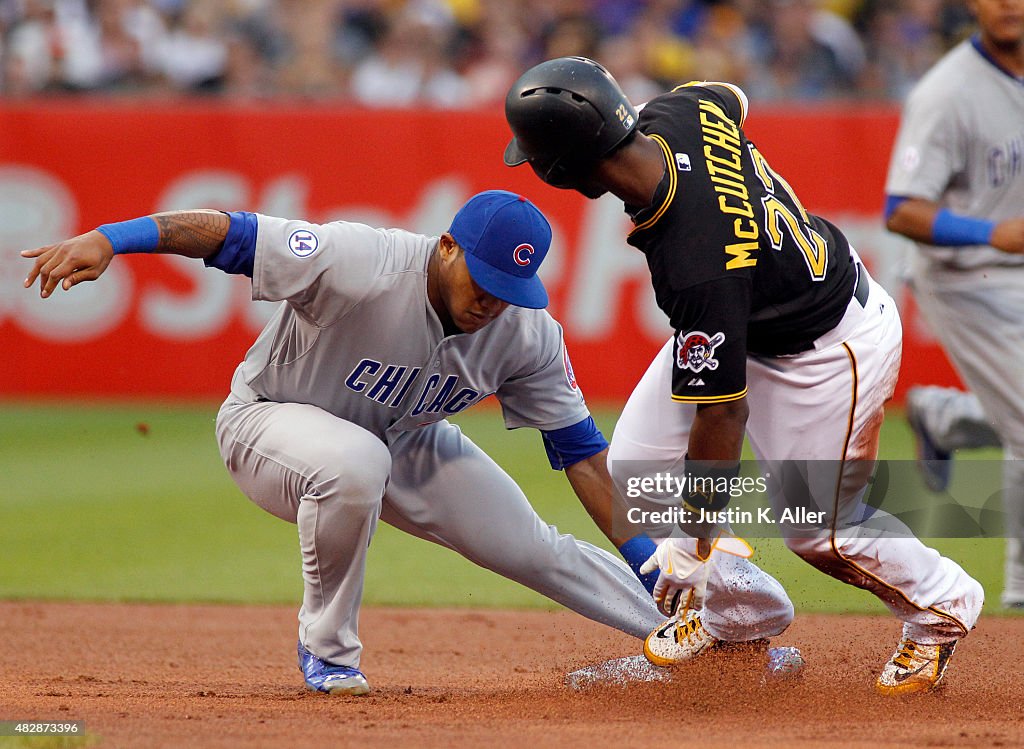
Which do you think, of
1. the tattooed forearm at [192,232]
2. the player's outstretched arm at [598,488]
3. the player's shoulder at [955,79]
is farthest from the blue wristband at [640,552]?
the player's shoulder at [955,79]

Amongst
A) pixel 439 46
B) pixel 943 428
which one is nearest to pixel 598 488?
pixel 943 428

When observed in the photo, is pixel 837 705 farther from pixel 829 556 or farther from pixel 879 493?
pixel 879 493

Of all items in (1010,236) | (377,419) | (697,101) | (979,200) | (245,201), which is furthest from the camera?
(245,201)

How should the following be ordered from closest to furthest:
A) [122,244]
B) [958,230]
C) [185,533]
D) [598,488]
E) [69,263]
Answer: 1. [69,263]
2. [122,244]
3. [598,488]
4. [958,230]
5. [185,533]

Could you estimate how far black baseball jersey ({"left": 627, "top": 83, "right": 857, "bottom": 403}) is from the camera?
13.2 ft

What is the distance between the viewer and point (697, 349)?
4.05 m

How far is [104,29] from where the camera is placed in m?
12.6

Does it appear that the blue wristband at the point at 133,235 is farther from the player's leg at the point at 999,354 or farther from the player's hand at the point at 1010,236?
the player's leg at the point at 999,354

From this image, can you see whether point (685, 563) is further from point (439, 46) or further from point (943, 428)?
point (439, 46)

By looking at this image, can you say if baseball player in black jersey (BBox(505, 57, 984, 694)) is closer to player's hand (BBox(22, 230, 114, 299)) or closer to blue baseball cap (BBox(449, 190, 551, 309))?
blue baseball cap (BBox(449, 190, 551, 309))

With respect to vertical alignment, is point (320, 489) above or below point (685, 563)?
above

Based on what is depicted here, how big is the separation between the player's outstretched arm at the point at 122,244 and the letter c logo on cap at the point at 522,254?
2.98 ft

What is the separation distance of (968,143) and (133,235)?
368 cm

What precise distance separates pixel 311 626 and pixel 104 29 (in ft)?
30.5
